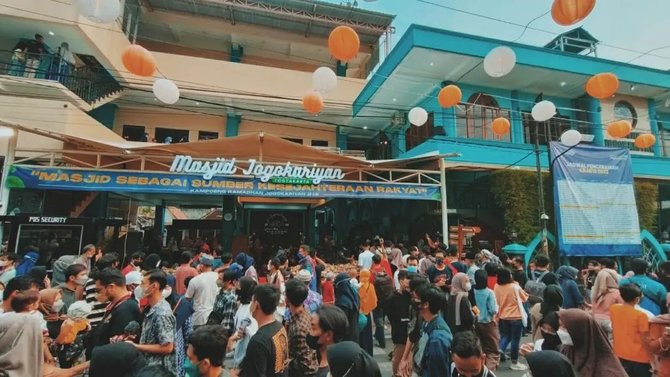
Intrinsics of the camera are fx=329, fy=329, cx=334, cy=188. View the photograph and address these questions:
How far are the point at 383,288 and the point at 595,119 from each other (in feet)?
51.9

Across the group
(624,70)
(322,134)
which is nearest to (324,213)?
(322,134)

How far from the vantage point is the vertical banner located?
10.0m

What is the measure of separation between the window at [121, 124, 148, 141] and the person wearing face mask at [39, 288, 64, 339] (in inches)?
582

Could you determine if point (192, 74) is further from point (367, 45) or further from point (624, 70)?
point (624, 70)

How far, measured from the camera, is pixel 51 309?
12.2 ft

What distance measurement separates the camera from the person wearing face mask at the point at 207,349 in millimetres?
2004

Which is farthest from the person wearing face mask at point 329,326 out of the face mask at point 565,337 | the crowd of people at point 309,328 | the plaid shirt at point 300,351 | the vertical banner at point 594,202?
the vertical banner at point 594,202

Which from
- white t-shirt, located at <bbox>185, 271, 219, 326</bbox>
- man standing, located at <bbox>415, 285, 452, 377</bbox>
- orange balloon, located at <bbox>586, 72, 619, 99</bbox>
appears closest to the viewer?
man standing, located at <bbox>415, 285, 452, 377</bbox>

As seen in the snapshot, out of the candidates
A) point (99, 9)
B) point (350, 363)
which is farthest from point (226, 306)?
point (99, 9)

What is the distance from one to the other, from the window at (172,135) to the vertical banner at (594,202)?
53.6 ft

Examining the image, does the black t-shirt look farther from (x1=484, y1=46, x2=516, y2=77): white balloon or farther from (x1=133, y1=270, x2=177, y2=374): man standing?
(x1=484, y1=46, x2=516, y2=77): white balloon

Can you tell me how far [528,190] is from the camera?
1186 cm

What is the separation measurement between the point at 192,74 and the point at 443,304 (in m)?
16.5

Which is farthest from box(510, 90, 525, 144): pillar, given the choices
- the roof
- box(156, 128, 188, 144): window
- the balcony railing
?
the balcony railing
